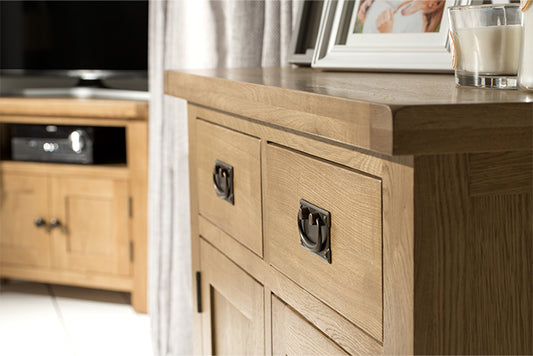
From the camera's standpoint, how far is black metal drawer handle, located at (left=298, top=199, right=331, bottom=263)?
730 mm

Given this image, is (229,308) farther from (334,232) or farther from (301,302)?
(334,232)

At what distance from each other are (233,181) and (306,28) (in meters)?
0.47

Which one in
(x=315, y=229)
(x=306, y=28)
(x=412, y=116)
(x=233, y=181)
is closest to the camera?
(x=412, y=116)

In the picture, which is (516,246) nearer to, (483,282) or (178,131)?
(483,282)

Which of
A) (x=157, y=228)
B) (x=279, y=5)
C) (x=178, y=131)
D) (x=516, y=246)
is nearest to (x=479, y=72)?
(x=516, y=246)

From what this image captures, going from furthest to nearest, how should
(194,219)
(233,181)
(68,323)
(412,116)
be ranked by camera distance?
(68,323) → (194,219) → (233,181) → (412,116)

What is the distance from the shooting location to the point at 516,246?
1.92 ft

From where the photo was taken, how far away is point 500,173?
1.87ft

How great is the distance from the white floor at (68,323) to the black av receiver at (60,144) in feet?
1.61

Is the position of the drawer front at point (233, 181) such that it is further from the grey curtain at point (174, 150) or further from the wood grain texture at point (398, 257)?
the grey curtain at point (174, 150)

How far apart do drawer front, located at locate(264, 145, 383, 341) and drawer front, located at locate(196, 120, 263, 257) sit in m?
0.05

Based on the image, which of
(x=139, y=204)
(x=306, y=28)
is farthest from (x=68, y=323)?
(x=306, y=28)

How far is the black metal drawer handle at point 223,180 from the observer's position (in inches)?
40.4

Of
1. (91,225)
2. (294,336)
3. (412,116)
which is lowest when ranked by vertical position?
(91,225)
